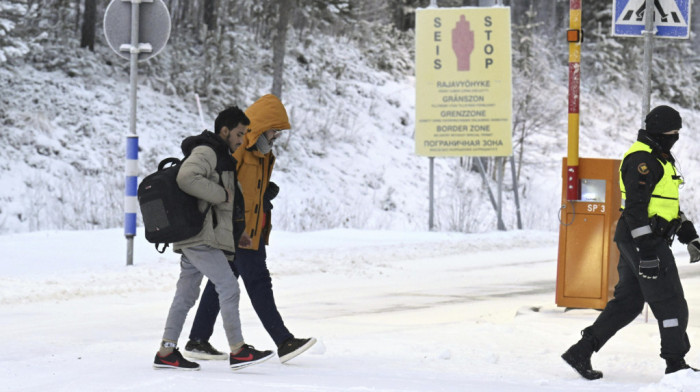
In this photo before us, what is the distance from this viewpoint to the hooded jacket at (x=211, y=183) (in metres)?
5.93

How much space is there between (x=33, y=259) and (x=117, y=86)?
14.9 m

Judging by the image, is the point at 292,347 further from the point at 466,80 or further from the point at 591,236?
the point at 466,80

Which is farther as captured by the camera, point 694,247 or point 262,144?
point 262,144

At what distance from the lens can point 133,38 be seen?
12.1m

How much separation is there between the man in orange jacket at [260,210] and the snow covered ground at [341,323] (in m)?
0.21

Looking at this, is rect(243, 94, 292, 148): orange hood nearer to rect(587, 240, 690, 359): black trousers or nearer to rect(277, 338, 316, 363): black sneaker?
rect(277, 338, 316, 363): black sneaker

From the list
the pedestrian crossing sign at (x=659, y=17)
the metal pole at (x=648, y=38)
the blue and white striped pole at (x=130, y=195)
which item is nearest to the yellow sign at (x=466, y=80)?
the blue and white striped pole at (x=130, y=195)

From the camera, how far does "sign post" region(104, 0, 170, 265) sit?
12.0 metres

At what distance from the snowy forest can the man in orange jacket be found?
11.7 m

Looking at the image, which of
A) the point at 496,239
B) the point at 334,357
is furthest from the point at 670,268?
the point at 496,239

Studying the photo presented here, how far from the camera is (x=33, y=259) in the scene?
479 inches

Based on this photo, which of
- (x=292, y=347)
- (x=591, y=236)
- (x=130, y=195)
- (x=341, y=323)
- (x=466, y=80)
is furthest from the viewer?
(x=466, y=80)

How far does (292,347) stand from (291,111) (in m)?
22.8

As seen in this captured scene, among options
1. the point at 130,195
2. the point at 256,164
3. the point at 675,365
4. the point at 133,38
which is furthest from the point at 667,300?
the point at 133,38
